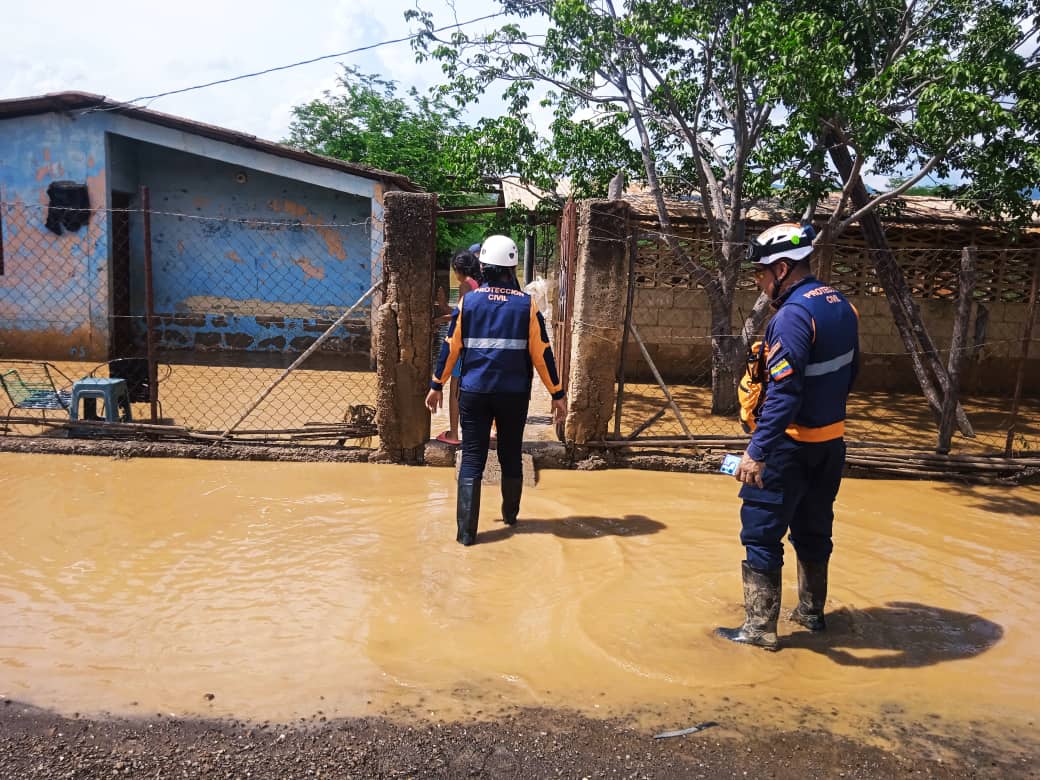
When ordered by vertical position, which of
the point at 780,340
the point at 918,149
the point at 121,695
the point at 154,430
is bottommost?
the point at 121,695

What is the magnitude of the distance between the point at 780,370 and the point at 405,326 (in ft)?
11.6

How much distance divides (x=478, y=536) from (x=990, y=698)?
9.13ft

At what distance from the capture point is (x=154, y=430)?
21.7 ft

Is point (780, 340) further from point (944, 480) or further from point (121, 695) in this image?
point (944, 480)

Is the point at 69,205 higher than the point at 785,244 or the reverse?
higher

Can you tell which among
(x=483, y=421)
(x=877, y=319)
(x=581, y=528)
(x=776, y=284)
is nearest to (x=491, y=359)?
(x=483, y=421)

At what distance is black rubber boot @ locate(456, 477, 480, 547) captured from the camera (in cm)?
484

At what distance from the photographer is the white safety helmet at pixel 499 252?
4856 millimetres

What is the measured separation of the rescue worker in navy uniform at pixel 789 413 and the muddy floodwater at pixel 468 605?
0.42 meters

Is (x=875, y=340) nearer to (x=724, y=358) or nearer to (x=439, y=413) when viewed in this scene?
(x=724, y=358)

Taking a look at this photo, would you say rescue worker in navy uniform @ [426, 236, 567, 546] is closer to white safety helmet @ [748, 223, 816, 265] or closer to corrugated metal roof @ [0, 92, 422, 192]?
white safety helmet @ [748, 223, 816, 265]

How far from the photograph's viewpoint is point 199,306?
12242mm

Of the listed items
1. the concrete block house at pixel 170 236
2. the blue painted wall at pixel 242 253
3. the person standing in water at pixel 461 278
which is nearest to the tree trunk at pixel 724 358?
the person standing in water at pixel 461 278

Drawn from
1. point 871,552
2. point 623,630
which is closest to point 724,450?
point 871,552
